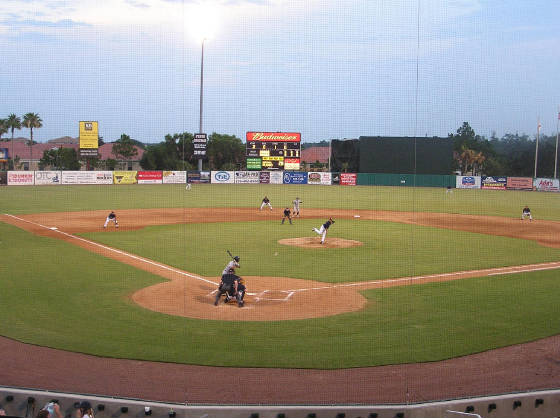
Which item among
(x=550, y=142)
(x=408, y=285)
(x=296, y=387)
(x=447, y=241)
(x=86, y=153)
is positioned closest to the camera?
(x=296, y=387)

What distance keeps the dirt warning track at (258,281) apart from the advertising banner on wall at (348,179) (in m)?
37.9

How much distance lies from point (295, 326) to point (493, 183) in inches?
2412

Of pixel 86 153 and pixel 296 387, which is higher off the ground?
pixel 86 153

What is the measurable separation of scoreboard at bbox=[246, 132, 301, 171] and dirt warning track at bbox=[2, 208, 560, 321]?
24.7 metres

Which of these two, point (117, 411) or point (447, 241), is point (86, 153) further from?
point (117, 411)

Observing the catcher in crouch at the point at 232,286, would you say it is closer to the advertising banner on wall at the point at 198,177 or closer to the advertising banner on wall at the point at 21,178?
the advertising banner on wall at the point at 21,178

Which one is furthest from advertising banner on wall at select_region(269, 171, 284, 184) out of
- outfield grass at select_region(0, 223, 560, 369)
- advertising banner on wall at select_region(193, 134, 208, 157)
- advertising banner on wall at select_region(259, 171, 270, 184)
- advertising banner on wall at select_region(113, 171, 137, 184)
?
outfield grass at select_region(0, 223, 560, 369)

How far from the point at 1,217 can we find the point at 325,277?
23.0m

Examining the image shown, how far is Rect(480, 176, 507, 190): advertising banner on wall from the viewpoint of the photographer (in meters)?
66.4

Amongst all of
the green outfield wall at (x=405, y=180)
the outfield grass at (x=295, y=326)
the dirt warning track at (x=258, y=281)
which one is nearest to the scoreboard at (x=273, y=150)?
the green outfield wall at (x=405, y=180)

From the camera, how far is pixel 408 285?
51.2 ft

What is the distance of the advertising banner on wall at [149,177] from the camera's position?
66.3 m

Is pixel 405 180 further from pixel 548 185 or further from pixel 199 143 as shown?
pixel 199 143

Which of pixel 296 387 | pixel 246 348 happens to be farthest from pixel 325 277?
pixel 296 387
